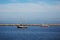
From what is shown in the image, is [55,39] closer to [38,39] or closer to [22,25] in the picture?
[38,39]

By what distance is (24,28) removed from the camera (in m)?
11.0

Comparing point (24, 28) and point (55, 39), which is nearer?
point (55, 39)

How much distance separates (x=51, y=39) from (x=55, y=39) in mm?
198

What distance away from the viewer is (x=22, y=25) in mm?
10555

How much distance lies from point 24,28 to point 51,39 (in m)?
4.70

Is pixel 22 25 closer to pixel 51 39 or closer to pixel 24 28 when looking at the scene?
pixel 24 28

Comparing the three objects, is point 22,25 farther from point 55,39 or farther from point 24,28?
point 55,39

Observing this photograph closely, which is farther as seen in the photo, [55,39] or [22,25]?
[22,25]

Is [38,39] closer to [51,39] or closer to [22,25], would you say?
[51,39]

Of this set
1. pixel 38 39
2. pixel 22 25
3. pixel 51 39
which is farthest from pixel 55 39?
pixel 22 25

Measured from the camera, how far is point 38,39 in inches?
257

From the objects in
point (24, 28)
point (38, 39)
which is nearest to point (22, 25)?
point (24, 28)

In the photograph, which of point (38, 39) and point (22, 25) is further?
point (22, 25)

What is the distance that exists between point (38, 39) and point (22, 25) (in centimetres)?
416
